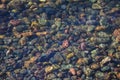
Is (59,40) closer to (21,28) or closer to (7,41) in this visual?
(21,28)

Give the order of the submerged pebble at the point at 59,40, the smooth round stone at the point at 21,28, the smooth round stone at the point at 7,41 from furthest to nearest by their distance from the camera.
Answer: the smooth round stone at the point at 21,28 < the smooth round stone at the point at 7,41 < the submerged pebble at the point at 59,40

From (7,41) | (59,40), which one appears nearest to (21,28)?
(7,41)

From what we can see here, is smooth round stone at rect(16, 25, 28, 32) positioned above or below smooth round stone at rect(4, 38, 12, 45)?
above

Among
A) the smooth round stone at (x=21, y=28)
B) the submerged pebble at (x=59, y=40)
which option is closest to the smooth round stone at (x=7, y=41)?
the submerged pebble at (x=59, y=40)

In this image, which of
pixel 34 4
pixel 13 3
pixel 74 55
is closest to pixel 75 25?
pixel 74 55

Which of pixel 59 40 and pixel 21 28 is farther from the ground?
pixel 21 28

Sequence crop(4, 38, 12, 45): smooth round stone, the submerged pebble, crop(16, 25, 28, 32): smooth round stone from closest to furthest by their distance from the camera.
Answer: the submerged pebble, crop(4, 38, 12, 45): smooth round stone, crop(16, 25, 28, 32): smooth round stone

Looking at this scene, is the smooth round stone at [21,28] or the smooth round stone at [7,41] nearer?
the smooth round stone at [7,41]

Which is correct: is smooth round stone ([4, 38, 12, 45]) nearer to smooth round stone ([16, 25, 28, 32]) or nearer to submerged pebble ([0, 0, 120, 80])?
submerged pebble ([0, 0, 120, 80])

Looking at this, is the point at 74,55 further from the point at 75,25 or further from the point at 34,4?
the point at 34,4

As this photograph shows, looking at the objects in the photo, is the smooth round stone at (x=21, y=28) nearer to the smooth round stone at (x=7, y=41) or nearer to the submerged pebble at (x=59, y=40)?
the submerged pebble at (x=59, y=40)

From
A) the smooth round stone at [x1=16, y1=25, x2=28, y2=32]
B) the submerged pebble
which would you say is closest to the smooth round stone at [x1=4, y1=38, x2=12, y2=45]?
the submerged pebble
